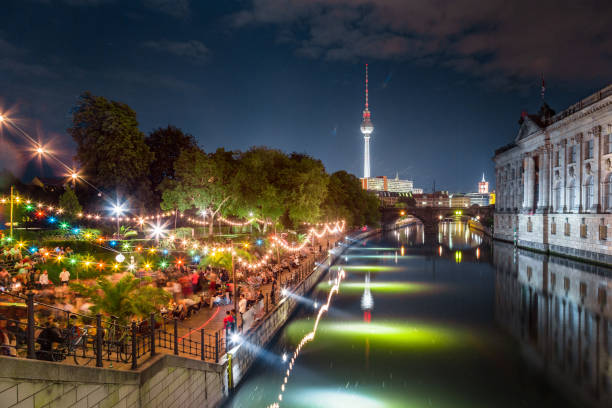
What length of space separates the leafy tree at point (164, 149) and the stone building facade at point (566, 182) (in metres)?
47.6

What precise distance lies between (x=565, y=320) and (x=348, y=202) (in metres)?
61.0

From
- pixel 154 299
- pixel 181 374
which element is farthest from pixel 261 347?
pixel 181 374

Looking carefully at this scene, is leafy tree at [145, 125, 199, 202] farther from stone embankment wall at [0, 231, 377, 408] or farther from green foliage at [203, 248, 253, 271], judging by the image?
stone embankment wall at [0, 231, 377, 408]

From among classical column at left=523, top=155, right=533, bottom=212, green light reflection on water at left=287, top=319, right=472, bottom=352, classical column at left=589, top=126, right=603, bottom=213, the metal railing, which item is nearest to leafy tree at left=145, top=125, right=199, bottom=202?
green light reflection on water at left=287, top=319, right=472, bottom=352

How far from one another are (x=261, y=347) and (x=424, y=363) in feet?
27.5

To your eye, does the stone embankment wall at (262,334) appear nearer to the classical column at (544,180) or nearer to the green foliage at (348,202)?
the green foliage at (348,202)

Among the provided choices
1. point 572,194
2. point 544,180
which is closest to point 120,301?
point 572,194

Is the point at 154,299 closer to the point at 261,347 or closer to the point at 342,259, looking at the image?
the point at 261,347

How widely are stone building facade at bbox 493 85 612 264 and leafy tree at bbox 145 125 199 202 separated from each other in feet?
156

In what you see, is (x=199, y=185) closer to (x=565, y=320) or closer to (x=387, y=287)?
(x=387, y=287)

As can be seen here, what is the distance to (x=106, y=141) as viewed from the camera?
143 ft

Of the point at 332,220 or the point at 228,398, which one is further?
the point at 332,220

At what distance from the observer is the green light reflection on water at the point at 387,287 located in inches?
1590

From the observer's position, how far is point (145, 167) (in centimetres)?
4778
